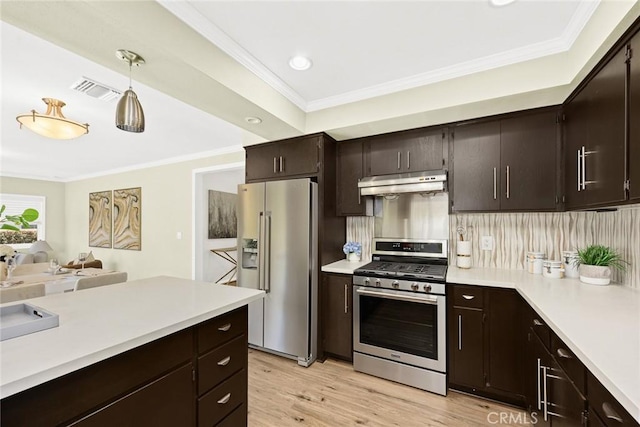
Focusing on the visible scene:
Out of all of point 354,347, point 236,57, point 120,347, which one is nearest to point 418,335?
point 354,347

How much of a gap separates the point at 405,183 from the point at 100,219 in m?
6.87

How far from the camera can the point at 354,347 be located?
2564 millimetres

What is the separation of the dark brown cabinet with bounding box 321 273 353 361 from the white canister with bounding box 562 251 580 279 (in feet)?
5.72

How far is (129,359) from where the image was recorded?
106 cm

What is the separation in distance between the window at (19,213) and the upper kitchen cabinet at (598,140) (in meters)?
9.07

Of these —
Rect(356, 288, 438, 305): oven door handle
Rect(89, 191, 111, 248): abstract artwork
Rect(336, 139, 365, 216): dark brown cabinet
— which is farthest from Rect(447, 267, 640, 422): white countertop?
Rect(89, 191, 111, 248): abstract artwork

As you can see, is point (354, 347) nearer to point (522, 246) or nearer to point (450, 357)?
point (450, 357)

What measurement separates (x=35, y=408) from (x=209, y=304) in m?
0.69

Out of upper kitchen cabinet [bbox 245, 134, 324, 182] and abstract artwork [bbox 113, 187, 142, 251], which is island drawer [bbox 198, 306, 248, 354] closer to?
upper kitchen cabinet [bbox 245, 134, 324, 182]

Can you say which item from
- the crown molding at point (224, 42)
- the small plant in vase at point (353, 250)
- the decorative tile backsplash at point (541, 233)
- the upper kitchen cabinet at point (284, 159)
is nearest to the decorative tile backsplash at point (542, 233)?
the decorative tile backsplash at point (541, 233)

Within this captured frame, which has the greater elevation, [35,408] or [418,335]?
[35,408]

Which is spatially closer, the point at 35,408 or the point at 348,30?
the point at 35,408

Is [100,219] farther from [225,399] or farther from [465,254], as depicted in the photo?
[465,254]

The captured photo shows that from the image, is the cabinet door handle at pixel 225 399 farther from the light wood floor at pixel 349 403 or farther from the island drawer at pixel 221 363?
the light wood floor at pixel 349 403
